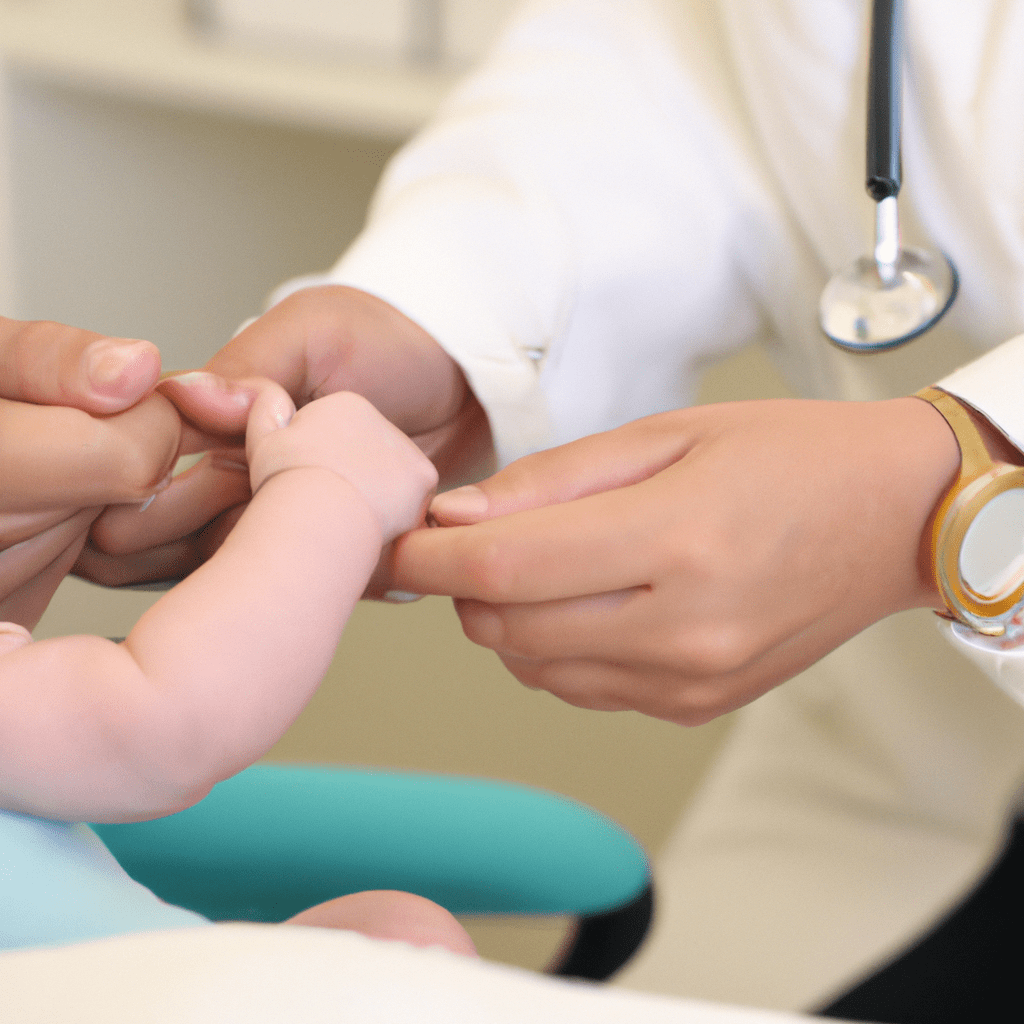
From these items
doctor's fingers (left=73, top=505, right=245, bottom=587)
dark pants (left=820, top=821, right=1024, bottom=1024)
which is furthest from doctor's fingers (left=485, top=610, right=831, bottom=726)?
dark pants (left=820, top=821, right=1024, bottom=1024)

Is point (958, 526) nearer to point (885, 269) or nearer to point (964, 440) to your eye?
point (964, 440)

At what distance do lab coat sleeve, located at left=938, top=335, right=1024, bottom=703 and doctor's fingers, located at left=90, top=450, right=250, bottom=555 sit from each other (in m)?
0.24

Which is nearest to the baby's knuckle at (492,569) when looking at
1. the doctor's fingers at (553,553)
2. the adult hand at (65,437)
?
the doctor's fingers at (553,553)

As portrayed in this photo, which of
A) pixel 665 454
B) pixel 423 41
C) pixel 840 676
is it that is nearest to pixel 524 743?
pixel 840 676

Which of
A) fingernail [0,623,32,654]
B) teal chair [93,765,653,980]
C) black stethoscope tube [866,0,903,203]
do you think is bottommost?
teal chair [93,765,653,980]

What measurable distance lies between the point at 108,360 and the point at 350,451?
77 mm

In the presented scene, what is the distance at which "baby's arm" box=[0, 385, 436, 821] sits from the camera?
0.28 metres

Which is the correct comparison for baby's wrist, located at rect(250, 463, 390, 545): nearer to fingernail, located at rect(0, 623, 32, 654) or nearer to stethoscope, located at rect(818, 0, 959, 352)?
fingernail, located at rect(0, 623, 32, 654)

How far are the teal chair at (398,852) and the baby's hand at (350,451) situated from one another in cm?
14

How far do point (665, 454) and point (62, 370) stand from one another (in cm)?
19

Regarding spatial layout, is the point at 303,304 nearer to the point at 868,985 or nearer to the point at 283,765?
the point at 283,765

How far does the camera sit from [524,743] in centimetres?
112

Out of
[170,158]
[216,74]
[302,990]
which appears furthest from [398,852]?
[170,158]

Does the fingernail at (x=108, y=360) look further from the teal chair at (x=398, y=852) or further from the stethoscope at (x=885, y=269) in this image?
the stethoscope at (x=885, y=269)
